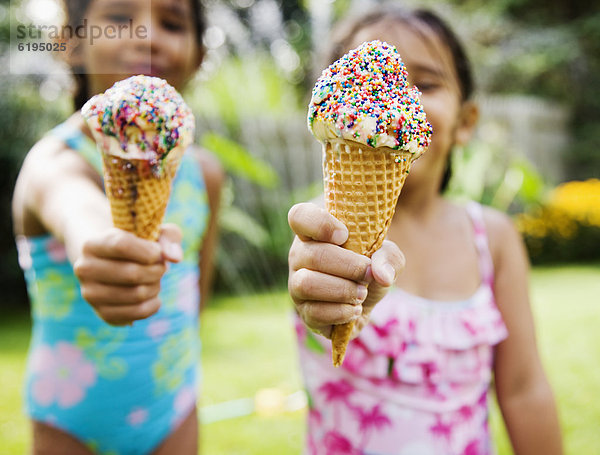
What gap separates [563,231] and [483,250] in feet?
29.8

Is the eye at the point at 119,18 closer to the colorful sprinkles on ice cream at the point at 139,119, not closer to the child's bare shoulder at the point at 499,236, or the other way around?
the colorful sprinkles on ice cream at the point at 139,119

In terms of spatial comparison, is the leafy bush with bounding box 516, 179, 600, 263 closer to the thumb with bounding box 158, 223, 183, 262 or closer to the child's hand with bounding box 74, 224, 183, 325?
the thumb with bounding box 158, 223, 183, 262

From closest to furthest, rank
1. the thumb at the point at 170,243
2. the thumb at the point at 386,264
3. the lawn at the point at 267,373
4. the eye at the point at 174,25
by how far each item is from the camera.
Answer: the thumb at the point at 386,264 < the thumb at the point at 170,243 < the eye at the point at 174,25 < the lawn at the point at 267,373

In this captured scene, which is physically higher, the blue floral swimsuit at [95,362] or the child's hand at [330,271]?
the child's hand at [330,271]

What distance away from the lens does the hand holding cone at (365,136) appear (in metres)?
0.99

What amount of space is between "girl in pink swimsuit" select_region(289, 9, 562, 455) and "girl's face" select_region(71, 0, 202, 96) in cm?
65

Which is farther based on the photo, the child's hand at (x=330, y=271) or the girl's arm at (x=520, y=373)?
the girl's arm at (x=520, y=373)

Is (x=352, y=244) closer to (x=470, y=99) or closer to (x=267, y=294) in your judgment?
(x=470, y=99)

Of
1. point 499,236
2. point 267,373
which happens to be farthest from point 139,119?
point 267,373

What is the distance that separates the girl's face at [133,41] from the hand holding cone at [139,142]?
0.75 m

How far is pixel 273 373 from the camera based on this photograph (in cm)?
462

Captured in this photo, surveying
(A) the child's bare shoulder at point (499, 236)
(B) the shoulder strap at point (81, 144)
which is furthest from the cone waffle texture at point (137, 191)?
(A) the child's bare shoulder at point (499, 236)

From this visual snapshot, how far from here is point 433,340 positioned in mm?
1688

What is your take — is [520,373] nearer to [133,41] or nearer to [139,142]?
[139,142]
